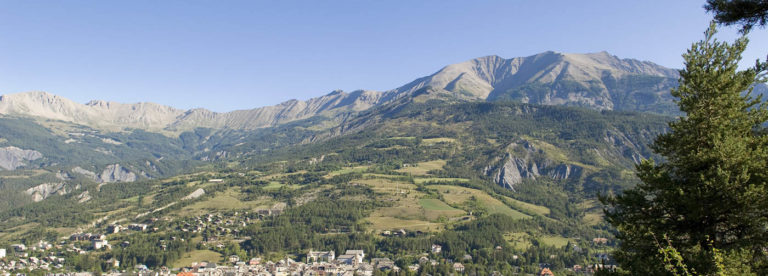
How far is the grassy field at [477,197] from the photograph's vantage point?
137062 mm

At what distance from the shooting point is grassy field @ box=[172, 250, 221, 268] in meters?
96.0

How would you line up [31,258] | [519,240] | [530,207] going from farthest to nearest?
→ [530,207] → [519,240] → [31,258]

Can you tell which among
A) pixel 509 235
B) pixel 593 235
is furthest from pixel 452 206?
pixel 593 235

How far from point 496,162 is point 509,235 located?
86.4 m

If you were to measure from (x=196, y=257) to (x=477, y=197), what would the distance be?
9375cm

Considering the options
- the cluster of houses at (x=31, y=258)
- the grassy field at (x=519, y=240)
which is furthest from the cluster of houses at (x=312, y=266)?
the cluster of houses at (x=31, y=258)

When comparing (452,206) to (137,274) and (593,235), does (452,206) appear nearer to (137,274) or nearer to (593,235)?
(593,235)

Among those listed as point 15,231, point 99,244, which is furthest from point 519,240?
point 15,231

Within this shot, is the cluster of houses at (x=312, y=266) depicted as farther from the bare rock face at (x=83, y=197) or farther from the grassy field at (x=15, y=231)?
the bare rock face at (x=83, y=197)

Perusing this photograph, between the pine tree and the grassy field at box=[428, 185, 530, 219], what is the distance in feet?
407

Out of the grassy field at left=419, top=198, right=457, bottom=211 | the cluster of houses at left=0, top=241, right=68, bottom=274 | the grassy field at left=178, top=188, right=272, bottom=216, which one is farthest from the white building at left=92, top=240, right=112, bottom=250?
the grassy field at left=419, top=198, right=457, bottom=211

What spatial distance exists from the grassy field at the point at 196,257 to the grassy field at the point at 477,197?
3030 inches

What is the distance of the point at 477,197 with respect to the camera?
493 feet

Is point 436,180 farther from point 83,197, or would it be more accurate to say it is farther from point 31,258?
point 83,197
